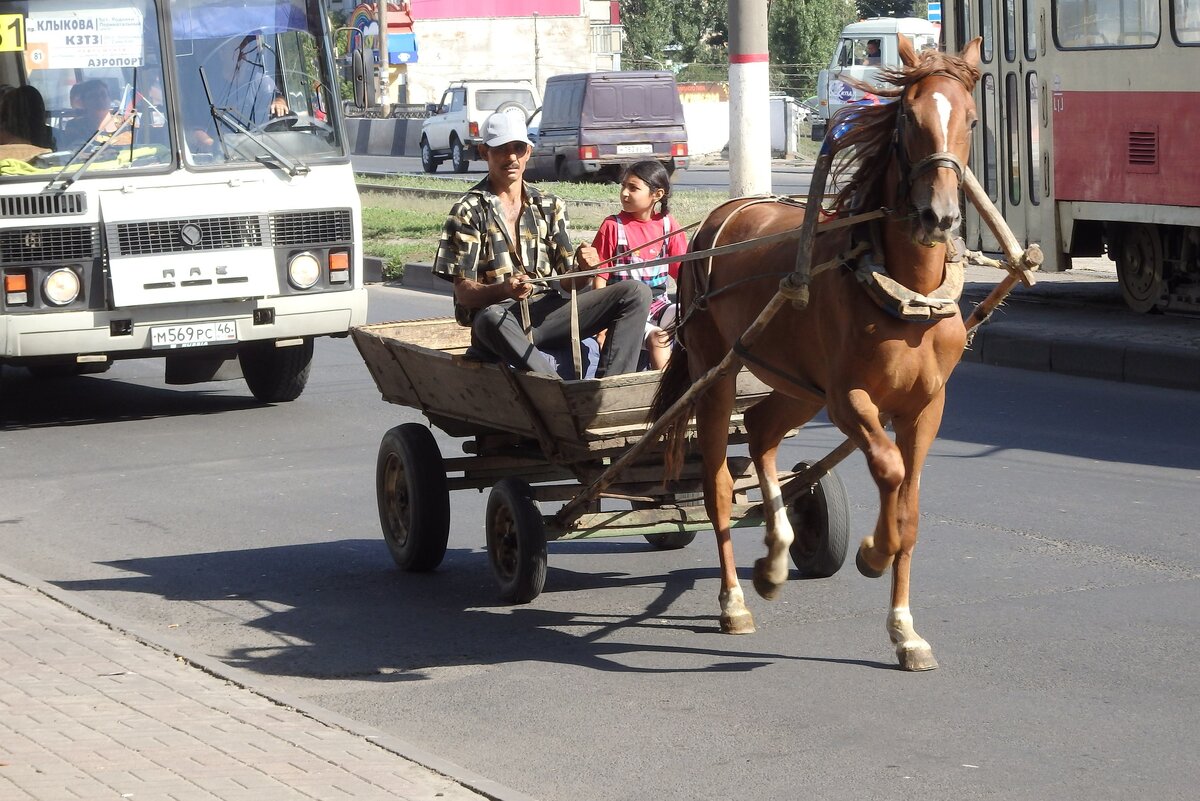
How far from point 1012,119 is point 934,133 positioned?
11.2 m

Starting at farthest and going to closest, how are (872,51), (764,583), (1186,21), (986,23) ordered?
(872,51) → (986,23) → (1186,21) → (764,583)

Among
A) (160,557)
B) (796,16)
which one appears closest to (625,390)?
(160,557)

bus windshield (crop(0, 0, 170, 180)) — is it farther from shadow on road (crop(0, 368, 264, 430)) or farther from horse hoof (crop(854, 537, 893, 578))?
horse hoof (crop(854, 537, 893, 578))

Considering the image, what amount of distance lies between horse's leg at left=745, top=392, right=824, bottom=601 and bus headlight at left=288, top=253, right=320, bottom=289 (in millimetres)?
5775

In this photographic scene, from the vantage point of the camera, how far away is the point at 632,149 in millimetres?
33594

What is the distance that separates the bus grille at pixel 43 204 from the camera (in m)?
11.1

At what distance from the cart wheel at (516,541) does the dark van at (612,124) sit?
87.6 feet

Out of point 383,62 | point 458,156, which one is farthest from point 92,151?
point 383,62

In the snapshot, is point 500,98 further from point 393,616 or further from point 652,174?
point 393,616

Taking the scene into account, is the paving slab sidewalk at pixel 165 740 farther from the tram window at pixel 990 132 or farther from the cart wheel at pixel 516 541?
the tram window at pixel 990 132

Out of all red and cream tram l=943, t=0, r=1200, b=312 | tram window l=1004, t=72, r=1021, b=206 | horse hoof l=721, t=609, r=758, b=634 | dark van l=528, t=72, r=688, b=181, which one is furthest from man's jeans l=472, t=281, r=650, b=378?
dark van l=528, t=72, r=688, b=181

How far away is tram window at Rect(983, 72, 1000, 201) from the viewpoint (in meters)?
16.1

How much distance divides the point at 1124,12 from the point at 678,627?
9823 millimetres

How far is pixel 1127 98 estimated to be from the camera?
47.1 ft
